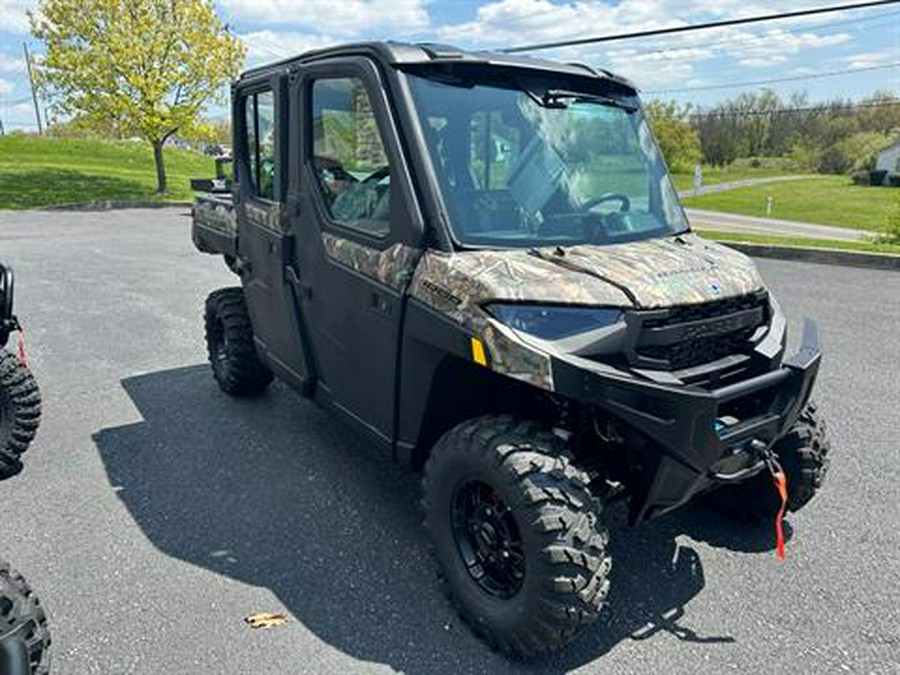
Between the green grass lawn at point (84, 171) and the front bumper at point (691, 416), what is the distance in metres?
20.2

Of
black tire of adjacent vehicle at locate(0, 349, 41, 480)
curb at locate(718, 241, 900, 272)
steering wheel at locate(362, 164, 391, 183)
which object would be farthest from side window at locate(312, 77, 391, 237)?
curb at locate(718, 241, 900, 272)

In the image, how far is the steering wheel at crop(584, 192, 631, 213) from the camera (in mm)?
3061

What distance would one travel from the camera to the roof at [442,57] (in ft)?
9.28

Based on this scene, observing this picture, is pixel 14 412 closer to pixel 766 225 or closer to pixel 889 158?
pixel 766 225

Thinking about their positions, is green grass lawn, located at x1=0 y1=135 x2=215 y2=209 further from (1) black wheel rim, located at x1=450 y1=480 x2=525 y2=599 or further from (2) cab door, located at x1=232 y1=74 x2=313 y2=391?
(1) black wheel rim, located at x1=450 y1=480 x2=525 y2=599

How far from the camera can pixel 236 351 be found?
4848mm

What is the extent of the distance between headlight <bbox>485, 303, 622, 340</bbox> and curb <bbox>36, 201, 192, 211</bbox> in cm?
1918

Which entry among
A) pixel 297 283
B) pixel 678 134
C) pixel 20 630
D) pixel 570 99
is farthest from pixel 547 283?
pixel 678 134

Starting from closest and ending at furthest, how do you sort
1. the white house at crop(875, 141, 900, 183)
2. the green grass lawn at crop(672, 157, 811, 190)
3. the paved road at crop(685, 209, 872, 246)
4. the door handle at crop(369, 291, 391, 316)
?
the door handle at crop(369, 291, 391, 316)
the paved road at crop(685, 209, 872, 246)
the white house at crop(875, 141, 900, 183)
the green grass lawn at crop(672, 157, 811, 190)

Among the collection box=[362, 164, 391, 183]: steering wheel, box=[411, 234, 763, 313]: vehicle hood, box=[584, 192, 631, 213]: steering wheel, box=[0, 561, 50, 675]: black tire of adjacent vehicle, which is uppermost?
box=[362, 164, 391, 183]: steering wheel

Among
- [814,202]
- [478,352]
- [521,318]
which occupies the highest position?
[521,318]

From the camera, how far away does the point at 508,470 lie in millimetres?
2404

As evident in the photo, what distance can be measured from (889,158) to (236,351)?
77684 millimetres

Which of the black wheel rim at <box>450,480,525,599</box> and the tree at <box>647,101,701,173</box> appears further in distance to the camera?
the tree at <box>647,101,701,173</box>
